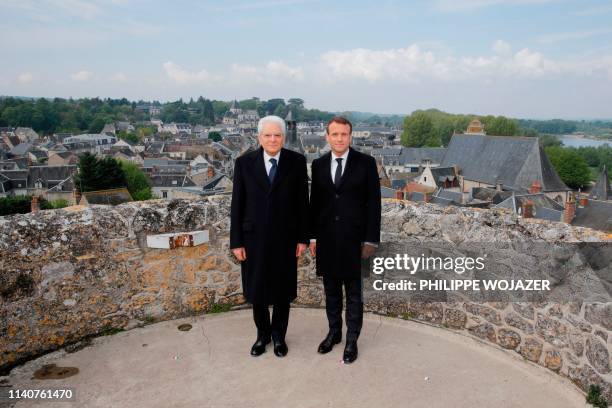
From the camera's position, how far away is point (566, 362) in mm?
3379

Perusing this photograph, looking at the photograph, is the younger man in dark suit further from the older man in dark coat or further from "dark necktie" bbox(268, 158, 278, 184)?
"dark necktie" bbox(268, 158, 278, 184)

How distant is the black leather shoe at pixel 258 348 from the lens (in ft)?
12.2

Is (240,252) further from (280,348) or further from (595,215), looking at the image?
(595,215)

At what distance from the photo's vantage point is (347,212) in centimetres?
359

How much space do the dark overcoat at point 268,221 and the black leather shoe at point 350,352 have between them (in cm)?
63

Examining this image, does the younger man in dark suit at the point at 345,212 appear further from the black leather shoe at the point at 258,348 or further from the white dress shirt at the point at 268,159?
the black leather shoe at the point at 258,348

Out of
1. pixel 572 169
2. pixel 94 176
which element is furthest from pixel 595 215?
pixel 572 169

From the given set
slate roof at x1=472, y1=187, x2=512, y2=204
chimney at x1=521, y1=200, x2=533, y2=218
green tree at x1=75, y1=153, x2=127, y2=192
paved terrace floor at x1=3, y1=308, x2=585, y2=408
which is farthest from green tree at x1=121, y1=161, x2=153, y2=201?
paved terrace floor at x1=3, y1=308, x2=585, y2=408

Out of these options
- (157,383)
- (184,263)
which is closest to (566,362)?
(157,383)

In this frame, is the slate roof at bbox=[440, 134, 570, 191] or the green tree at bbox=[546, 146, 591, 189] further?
the green tree at bbox=[546, 146, 591, 189]

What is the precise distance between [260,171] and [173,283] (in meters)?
1.47

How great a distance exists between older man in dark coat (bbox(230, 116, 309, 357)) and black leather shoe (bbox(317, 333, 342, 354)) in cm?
49

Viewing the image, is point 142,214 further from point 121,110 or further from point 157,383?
point 121,110

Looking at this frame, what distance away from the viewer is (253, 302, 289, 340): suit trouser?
3.77 meters
